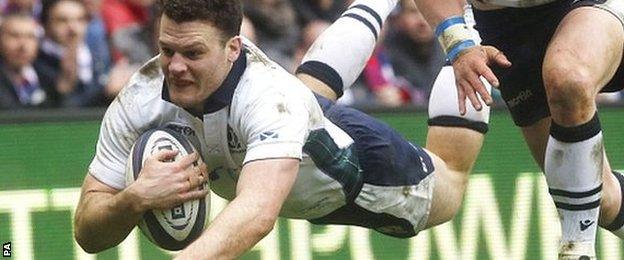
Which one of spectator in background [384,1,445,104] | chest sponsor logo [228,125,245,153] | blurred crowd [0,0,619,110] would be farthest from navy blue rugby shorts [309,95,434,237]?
spectator in background [384,1,445,104]

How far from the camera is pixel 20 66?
9.28 meters

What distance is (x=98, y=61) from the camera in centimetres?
970

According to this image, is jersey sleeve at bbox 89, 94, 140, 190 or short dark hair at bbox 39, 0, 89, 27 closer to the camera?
jersey sleeve at bbox 89, 94, 140, 190

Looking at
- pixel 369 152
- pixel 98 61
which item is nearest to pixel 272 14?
pixel 98 61

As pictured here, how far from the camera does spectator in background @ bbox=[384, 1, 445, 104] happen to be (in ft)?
35.3

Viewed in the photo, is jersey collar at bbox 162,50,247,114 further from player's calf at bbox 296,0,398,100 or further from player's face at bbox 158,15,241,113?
player's calf at bbox 296,0,398,100

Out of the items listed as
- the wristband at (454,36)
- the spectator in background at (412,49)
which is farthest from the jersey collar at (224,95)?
the spectator in background at (412,49)

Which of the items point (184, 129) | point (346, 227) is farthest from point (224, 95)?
point (346, 227)

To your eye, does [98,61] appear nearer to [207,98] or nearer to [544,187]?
[544,187]

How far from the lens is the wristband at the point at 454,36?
5957 millimetres

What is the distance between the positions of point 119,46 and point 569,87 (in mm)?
4597

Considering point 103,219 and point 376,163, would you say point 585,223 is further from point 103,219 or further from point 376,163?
point 103,219

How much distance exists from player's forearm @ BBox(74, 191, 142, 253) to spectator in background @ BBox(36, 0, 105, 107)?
333cm

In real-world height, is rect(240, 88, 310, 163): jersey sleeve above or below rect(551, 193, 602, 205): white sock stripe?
above
